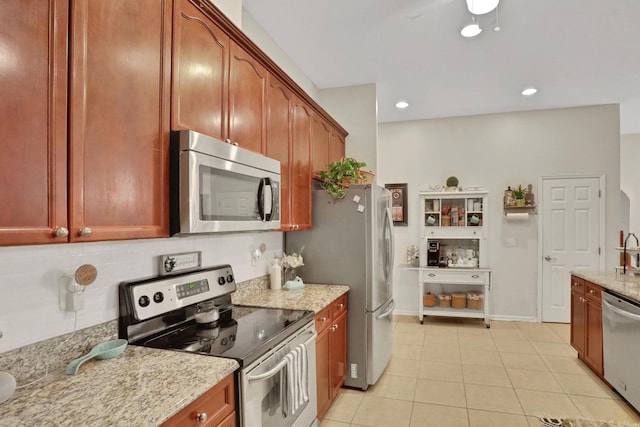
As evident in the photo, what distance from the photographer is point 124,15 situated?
50.6 inches

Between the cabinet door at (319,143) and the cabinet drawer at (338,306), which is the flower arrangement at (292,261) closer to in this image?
the cabinet drawer at (338,306)

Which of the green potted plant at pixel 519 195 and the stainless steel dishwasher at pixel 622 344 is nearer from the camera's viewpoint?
the stainless steel dishwasher at pixel 622 344

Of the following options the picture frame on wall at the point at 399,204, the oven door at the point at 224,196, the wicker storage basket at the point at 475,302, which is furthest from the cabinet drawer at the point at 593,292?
the oven door at the point at 224,196

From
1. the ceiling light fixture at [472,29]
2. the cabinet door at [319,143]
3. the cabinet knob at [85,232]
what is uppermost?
the ceiling light fixture at [472,29]

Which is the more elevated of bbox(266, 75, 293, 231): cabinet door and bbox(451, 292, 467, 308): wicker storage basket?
bbox(266, 75, 293, 231): cabinet door

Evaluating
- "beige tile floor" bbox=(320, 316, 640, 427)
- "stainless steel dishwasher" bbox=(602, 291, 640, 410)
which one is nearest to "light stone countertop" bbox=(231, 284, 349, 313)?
"beige tile floor" bbox=(320, 316, 640, 427)

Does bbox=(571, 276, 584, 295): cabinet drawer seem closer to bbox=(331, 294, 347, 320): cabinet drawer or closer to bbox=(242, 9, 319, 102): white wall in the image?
bbox=(331, 294, 347, 320): cabinet drawer

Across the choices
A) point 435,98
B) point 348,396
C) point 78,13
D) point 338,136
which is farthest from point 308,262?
point 435,98

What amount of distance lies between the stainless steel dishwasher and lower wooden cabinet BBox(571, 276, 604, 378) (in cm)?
14

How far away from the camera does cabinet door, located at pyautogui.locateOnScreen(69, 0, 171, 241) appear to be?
3.68 ft

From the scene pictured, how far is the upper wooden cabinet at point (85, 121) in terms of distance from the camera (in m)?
0.96

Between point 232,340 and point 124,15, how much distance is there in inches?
54.7

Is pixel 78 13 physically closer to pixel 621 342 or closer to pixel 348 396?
pixel 348 396

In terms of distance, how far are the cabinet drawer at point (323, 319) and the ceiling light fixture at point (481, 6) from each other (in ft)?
7.52
